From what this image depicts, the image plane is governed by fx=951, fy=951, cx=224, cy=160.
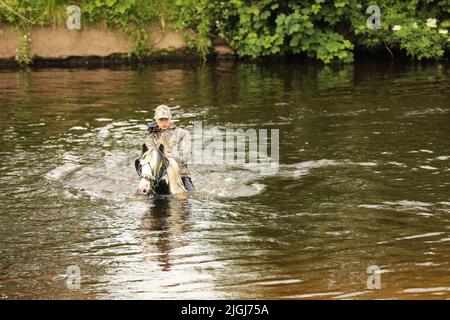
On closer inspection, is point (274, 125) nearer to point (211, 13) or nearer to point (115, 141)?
point (115, 141)

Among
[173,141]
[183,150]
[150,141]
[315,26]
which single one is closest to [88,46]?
[315,26]

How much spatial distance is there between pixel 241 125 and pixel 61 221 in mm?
6776

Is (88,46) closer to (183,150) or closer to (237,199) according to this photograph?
(183,150)

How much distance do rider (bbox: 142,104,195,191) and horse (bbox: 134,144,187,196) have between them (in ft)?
0.80

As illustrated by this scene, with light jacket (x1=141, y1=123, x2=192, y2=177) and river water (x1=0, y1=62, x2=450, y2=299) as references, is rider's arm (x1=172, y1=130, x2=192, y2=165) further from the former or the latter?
river water (x1=0, y1=62, x2=450, y2=299)

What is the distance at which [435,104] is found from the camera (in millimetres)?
19500

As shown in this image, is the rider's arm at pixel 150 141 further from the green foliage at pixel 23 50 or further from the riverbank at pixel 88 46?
the riverbank at pixel 88 46

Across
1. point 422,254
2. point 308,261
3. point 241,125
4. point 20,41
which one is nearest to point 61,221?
point 308,261

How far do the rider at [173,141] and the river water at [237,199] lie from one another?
0.42m

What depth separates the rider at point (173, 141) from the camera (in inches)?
520

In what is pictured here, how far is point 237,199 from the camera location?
1294 centimetres

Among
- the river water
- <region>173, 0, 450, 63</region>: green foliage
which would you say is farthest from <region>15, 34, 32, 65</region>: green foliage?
<region>173, 0, 450, 63</region>: green foliage

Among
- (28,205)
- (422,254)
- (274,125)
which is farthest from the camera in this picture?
(274,125)

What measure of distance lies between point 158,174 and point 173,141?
0.88m
